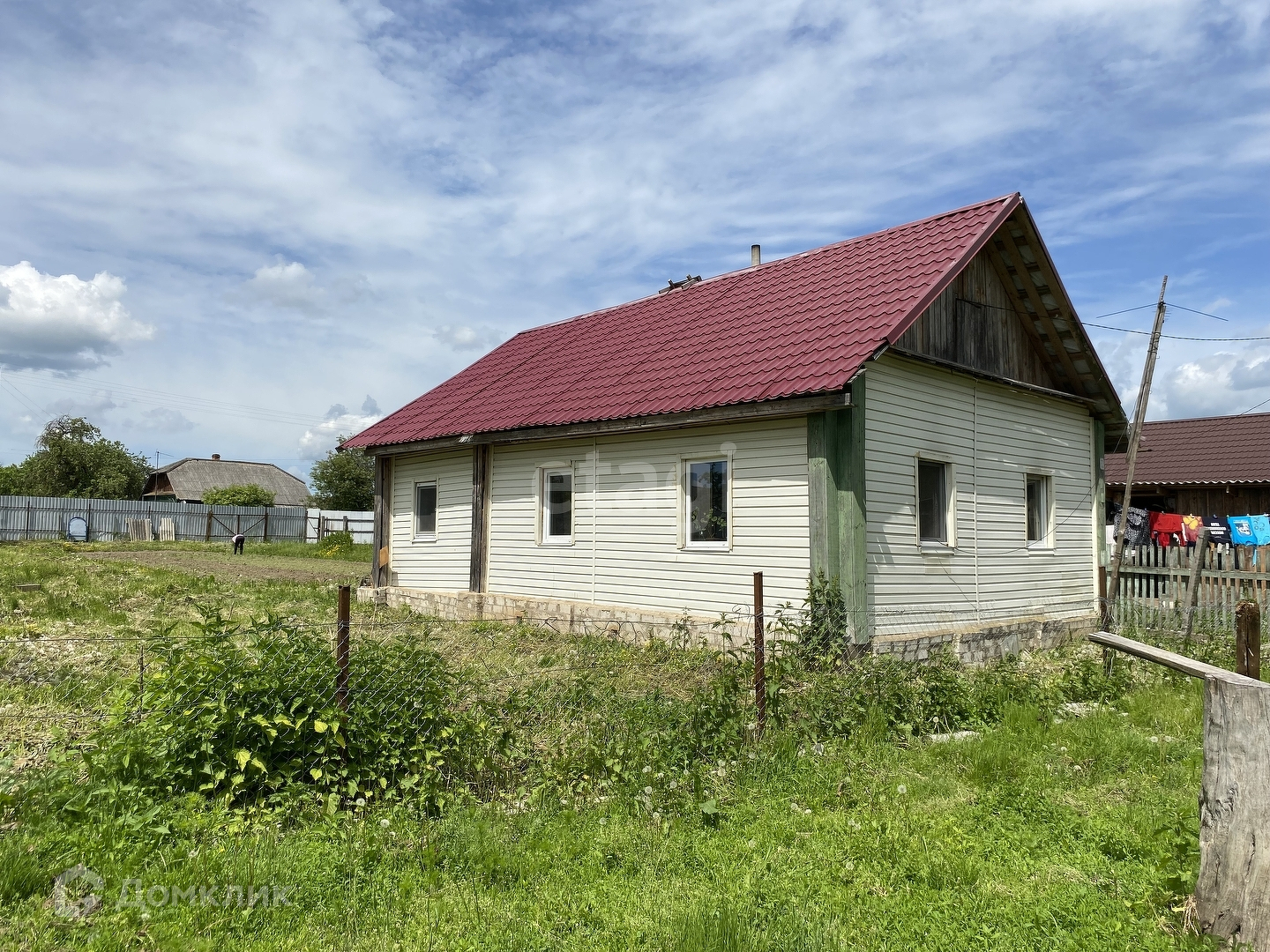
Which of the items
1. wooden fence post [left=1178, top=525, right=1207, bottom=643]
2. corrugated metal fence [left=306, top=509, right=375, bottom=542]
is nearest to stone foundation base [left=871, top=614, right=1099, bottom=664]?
wooden fence post [left=1178, top=525, right=1207, bottom=643]

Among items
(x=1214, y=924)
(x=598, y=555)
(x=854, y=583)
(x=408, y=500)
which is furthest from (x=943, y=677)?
(x=408, y=500)

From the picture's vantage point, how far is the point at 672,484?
11461 millimetres

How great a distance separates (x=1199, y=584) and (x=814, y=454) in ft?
21.3

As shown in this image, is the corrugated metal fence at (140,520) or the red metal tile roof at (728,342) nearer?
the red metal tile roof at (728,342)

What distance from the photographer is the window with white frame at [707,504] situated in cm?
1105

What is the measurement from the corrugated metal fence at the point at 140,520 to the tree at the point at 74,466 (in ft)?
52.5

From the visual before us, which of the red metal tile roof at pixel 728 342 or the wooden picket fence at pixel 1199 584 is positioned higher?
the red metal tile roof at pixel 728 342

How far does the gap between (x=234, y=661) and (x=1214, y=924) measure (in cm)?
486

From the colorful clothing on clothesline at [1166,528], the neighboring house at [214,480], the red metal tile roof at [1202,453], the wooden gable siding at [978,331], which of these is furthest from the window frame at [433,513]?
the neighboring house at [214,480]

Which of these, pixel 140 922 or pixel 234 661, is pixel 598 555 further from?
pixel 140 922

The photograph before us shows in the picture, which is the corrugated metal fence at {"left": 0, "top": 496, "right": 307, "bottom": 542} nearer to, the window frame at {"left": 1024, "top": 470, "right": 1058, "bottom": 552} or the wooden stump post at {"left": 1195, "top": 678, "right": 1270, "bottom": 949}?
the window frame at {"left": 1024, "top": 470, "right": 1058, "bottom": 552}

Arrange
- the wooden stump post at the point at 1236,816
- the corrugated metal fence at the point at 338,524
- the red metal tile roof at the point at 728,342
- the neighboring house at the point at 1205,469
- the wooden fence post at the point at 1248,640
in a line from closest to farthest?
the wooden stump post at the point at 1236,816
the wooden fence post at the point at 1248,640
the red metal tile roof at the point at 728,342
the neighboring house at the point at 1205,469
the corrugated metal fence at the point at 338,524

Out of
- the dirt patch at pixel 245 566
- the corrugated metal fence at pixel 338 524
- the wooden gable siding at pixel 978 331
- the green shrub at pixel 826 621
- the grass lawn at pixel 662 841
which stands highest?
the wooden gable siding at pixel 978 331

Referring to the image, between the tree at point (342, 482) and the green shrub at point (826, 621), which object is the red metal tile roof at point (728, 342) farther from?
the tree at point (342, 482)
